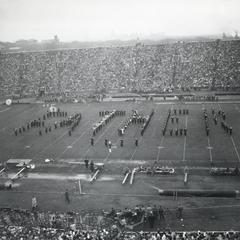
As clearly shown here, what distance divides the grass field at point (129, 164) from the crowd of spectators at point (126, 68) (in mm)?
20906

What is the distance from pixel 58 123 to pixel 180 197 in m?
23.7

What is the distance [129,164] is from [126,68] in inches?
1773

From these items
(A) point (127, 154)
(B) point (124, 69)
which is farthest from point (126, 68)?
(A) point (127, 154)

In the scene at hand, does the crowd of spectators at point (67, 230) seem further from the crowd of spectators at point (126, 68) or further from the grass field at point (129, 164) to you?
the crowd of spectators at point (126, 68)

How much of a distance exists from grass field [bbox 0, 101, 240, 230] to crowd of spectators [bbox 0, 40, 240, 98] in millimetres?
20906

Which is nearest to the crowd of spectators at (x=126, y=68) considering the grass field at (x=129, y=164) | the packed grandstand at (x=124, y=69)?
the packed grandstand at (x=124, y=69)

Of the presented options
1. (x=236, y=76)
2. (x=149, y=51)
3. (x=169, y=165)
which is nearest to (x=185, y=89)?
(x=236, y=76)

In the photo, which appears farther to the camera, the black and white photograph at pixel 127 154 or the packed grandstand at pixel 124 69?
the packed grandstand at pixel 124 69

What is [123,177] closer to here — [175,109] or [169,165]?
[169,165]

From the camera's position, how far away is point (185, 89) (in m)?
62.6

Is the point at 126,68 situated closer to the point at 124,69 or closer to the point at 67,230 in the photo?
the point at 124,69

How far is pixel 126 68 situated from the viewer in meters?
70.8

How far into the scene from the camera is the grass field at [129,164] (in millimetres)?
20656

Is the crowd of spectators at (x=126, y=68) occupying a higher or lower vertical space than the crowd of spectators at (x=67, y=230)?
higher
